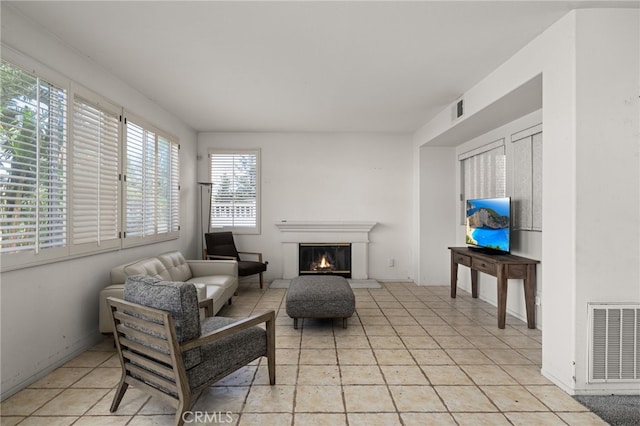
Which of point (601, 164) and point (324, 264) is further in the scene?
point (324, 264)

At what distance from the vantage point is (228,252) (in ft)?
17.2

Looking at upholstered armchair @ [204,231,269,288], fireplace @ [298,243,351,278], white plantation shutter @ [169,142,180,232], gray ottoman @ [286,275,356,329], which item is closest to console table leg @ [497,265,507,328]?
gray ottoman @ [286,275,356,329]

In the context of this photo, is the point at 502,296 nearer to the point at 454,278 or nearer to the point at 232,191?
the point at 454,278

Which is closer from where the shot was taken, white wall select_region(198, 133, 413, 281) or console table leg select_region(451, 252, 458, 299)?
console table leg select_region(451, 252, 458, 299)

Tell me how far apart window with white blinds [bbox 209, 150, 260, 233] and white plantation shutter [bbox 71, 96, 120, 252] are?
2.41m

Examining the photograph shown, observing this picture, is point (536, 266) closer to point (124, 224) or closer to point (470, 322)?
point (470, 322)

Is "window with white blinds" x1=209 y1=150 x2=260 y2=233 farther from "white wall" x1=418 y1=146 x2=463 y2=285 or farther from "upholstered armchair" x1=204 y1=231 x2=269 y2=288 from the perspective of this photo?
"white wall" x1=418 y1=146 x2=463 y2=285

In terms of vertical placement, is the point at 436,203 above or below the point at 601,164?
below

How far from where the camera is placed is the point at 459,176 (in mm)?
5270

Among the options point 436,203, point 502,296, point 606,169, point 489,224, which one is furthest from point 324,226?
point 606,169

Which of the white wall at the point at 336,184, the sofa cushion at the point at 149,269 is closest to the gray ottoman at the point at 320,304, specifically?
the sofa cushion at the point at 149,269

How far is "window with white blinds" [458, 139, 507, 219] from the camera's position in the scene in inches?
163

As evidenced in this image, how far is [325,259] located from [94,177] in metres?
3.78

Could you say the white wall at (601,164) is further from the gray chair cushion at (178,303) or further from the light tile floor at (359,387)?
the gray chair cushion at (178,303)
